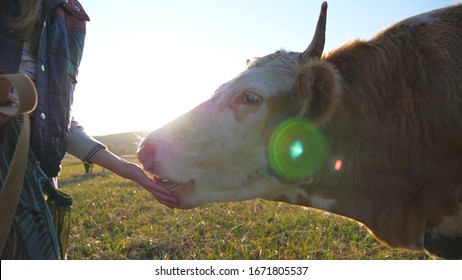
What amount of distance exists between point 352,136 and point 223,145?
35.3 inches

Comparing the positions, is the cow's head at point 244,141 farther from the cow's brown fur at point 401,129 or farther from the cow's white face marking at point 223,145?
the cow's brown fur at point 401,129

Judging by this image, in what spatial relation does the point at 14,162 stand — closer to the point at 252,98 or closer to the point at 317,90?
the point at 252,98

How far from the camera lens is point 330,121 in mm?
2670

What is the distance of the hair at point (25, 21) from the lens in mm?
1984

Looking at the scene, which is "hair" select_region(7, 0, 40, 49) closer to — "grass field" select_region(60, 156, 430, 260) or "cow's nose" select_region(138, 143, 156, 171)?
"cow's nose" select_region(138, 143, 156, 171)

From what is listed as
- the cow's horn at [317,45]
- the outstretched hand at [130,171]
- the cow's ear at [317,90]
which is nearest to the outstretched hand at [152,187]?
the outstretched hand at [130,171]

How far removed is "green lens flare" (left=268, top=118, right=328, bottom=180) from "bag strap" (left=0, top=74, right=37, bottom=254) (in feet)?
5.13

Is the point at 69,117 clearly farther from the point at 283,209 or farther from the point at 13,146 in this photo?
the point at 283,209


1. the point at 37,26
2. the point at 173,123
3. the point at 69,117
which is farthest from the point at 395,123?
the point at 37,26

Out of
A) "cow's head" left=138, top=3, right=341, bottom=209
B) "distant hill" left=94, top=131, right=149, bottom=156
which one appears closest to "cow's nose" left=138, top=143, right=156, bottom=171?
"cow's head" left=138, top=3, right=341, bottom=209

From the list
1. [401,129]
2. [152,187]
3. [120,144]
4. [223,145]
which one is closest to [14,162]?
[152,187]

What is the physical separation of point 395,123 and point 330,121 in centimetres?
43

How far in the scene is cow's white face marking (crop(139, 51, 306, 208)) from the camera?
2.68 meters

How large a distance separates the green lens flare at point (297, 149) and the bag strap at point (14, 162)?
61.6 inches
